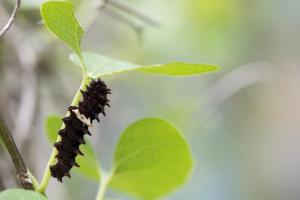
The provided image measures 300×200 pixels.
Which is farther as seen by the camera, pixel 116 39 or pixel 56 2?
pixel 116 39

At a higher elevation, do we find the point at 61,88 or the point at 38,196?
the point at 38,196

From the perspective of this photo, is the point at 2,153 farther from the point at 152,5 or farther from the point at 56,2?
the point at 152,5

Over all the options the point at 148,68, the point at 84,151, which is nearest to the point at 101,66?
the point at 148,68

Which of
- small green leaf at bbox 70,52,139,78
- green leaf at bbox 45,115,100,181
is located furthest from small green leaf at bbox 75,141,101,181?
small green leaf at bbox 70,52,139,78

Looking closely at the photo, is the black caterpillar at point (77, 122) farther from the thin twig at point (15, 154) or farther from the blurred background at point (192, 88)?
the blurred background at point (192, 88)

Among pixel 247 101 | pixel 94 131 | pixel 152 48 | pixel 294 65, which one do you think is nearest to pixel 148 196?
pixel 94 131

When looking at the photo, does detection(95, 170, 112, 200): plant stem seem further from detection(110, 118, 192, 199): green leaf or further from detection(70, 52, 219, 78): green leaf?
detection(70, 52, 219, 78): green leaf

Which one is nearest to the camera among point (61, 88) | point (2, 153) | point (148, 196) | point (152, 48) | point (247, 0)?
point (148, 196)
